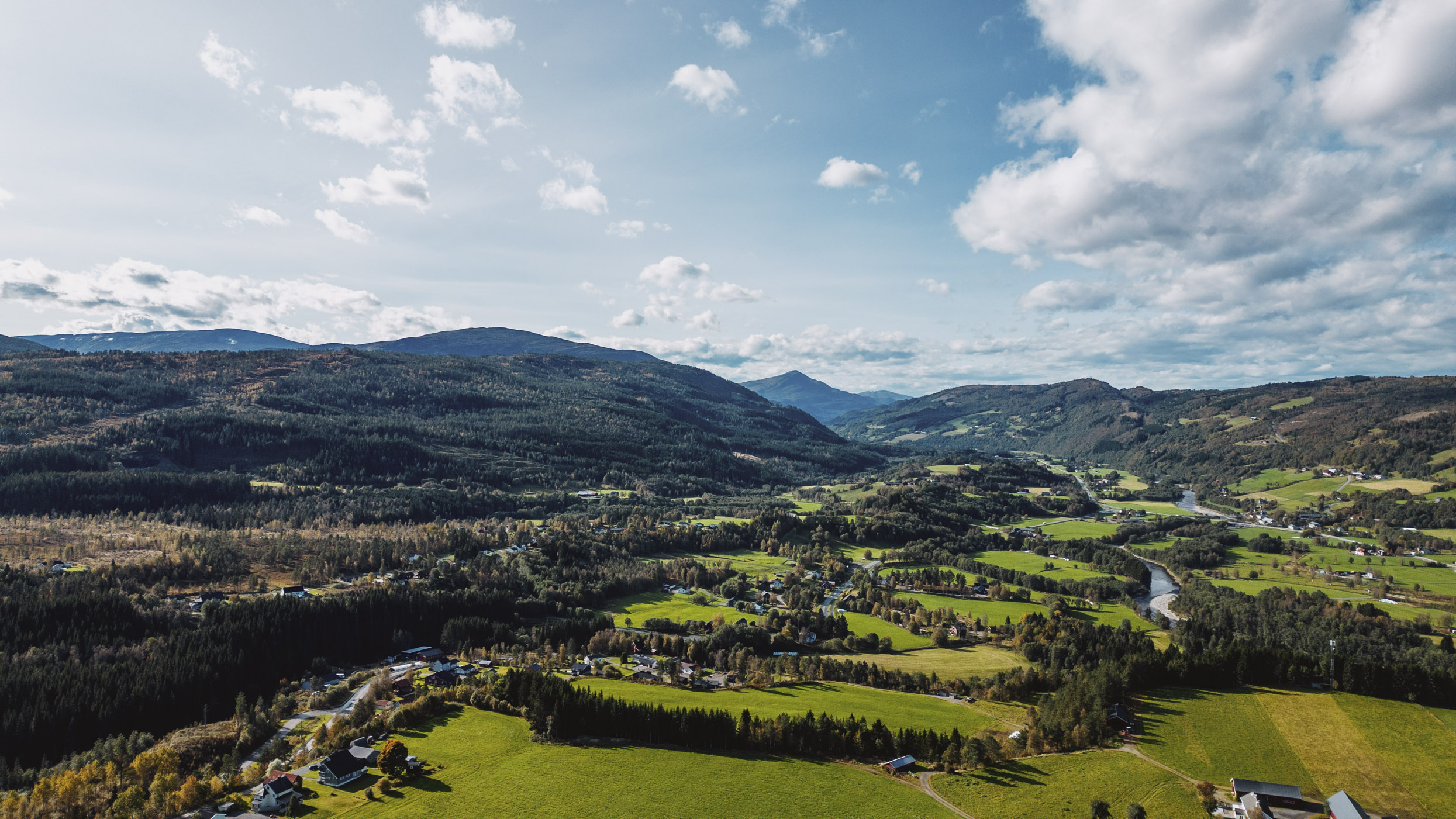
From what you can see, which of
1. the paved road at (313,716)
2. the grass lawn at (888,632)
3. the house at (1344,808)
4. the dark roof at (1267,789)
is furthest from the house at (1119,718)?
the paved road at (313,716)

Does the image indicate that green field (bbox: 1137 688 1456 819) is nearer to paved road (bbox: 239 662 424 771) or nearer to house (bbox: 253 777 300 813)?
house (bbox: 253 777 300 813)

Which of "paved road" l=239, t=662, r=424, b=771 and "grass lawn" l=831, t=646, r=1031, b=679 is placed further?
"grass lawn" l=831, t=646, r=1031, b=679

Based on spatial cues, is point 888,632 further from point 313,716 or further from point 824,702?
point 313,716

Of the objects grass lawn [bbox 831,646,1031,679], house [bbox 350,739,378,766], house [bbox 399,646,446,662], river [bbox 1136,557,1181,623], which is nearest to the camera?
house [bbox 350,739,378,766]

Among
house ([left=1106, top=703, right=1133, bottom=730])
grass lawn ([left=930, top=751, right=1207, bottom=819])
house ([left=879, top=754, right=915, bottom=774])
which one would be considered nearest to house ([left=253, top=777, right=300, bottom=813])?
house ([left=879, top=754, right=915, bottom=774])

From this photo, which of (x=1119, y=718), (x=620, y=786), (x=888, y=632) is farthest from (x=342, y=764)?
(x=888, y=632)

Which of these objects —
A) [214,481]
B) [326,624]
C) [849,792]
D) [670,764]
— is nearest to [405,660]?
[326,624]

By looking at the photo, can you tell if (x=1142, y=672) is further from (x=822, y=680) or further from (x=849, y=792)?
(x=849, y=792)

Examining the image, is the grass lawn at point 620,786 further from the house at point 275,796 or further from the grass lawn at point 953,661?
the grass lawn at point 953,661
